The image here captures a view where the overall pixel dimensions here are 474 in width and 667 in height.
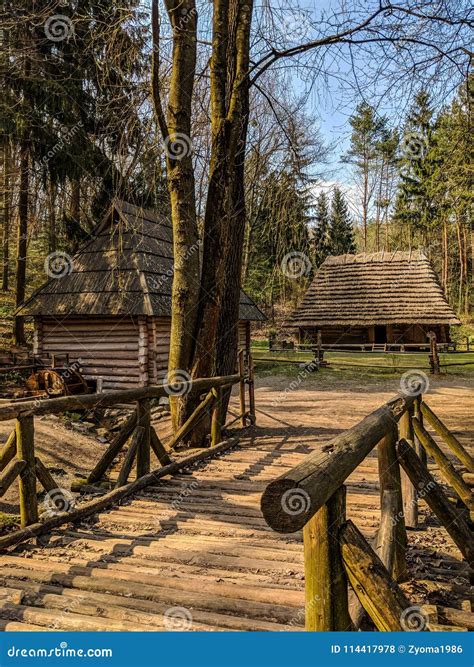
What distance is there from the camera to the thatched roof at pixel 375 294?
23812 millimetres

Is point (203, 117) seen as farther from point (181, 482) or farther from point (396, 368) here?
point (396, 368)

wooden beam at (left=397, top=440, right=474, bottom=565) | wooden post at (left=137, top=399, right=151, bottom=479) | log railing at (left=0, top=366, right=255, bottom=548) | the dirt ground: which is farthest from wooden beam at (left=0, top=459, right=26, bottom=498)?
wooden beam at (left=397, top=440, right=474, bottom=565)

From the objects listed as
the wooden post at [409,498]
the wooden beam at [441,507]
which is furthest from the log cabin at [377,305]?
the wooden beam at [441,507]

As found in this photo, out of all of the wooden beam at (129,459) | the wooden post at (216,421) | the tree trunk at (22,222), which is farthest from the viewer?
the tree trunk at (22,222)

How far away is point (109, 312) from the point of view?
13.5m

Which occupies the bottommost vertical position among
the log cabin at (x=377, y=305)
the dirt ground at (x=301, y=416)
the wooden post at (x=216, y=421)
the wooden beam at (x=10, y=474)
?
the dirt ground at (x=301, y=416)

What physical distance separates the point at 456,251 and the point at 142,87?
3638cm

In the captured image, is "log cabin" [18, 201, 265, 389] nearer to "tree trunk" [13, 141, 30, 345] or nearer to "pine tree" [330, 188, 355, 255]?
"tree trunk" [13, 141, 30, 345]

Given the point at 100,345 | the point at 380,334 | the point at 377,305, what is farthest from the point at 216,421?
the point at 380,334

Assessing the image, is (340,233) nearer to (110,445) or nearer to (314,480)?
(110,445)

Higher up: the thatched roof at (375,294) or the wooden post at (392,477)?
Answer: the thatched roof at (375,294)

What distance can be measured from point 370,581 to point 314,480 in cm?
53

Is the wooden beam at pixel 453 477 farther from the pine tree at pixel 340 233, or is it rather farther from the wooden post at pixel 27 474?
the pine tree at pixel 340 233

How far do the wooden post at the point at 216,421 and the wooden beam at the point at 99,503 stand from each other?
49cm
